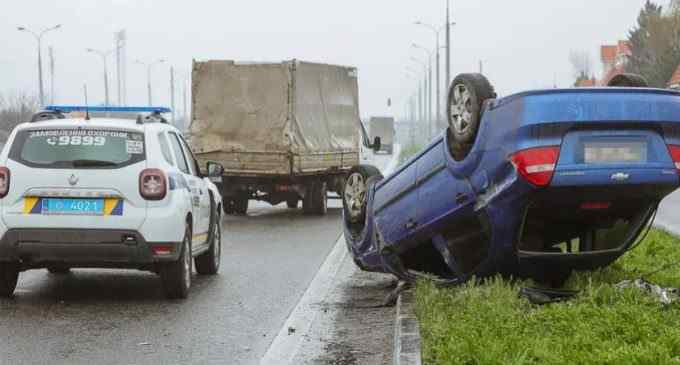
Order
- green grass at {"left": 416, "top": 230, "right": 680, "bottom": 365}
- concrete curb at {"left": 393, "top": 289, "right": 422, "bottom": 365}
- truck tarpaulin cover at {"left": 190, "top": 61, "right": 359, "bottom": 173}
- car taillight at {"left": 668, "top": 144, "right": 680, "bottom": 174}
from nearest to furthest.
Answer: green grass at {"left": 416, "top": 230, "right": 680, "bottom": 365} → concrete curb at {"left": 393, "top": 289, "right": 422, "bottom": 365} → car taillight at {"left": 668, "top": 144, "right": 680, "bottom": 174} → truck tarpaulin cover at {"left": 190, "top": 61, "right": 359, "bottom": 173}

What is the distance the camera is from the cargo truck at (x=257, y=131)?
72.9 feet

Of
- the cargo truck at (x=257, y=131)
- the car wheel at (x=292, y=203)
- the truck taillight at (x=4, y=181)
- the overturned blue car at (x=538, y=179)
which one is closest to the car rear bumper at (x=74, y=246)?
the truck taillight at (x=4, y=181)

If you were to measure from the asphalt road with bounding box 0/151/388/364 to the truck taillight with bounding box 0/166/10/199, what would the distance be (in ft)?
2.95

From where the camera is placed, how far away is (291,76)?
74.0ft

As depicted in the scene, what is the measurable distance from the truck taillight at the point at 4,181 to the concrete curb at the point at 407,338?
11.1ft

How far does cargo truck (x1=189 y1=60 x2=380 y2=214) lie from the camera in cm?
2223

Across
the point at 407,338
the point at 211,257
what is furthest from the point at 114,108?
the point at 407,338

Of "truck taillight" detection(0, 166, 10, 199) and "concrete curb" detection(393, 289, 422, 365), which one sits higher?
"truck taillight" detection(0, 166, 10, 199)

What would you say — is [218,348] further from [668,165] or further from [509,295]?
[668,165]

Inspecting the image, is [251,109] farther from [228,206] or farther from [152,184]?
[152,184]

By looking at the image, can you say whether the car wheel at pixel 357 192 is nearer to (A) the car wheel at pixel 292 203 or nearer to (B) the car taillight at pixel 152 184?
(B) the car taillight at pixel 152 184

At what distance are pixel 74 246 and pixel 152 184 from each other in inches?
31.8

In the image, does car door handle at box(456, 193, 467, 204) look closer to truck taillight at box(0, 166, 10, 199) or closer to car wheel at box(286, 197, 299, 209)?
truck taillight at box(0, 166, 10, 199)

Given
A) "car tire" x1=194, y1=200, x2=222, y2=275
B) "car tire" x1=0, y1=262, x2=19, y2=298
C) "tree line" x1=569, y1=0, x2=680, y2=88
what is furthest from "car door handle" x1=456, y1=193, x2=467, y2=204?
"tree line" x1=569, y1=0, x2=680, y2=88
